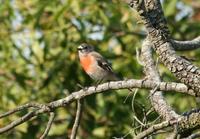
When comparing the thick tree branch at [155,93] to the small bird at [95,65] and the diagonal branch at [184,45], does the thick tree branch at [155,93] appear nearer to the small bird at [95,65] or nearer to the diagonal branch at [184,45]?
the diagonal branch at [184,45]

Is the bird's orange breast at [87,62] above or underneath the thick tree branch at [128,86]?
underneath

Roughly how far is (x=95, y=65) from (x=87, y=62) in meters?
0.19

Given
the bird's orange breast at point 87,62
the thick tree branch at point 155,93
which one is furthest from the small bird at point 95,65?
the thick tree branch at point 155,93

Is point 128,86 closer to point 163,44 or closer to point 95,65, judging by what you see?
point 163,44

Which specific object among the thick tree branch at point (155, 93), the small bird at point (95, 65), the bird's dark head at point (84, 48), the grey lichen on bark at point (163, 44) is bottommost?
the small bird at point (95, 65)

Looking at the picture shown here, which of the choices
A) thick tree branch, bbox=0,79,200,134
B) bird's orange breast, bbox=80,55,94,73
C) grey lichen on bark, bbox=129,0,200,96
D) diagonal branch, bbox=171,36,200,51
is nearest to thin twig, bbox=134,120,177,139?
thick tree branch, bbox=0,79,200,134

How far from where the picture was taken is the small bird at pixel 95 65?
8898mm

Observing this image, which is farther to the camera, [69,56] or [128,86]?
[69,56]

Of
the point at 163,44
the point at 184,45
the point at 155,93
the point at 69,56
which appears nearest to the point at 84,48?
the point at 69,56

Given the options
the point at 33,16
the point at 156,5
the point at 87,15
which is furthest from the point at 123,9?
the point at 156,5

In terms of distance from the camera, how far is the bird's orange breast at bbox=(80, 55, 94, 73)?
9.04 metres

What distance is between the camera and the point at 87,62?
925 cm

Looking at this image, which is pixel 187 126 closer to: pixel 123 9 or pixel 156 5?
pixel 156 5

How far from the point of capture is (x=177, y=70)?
154 inches
